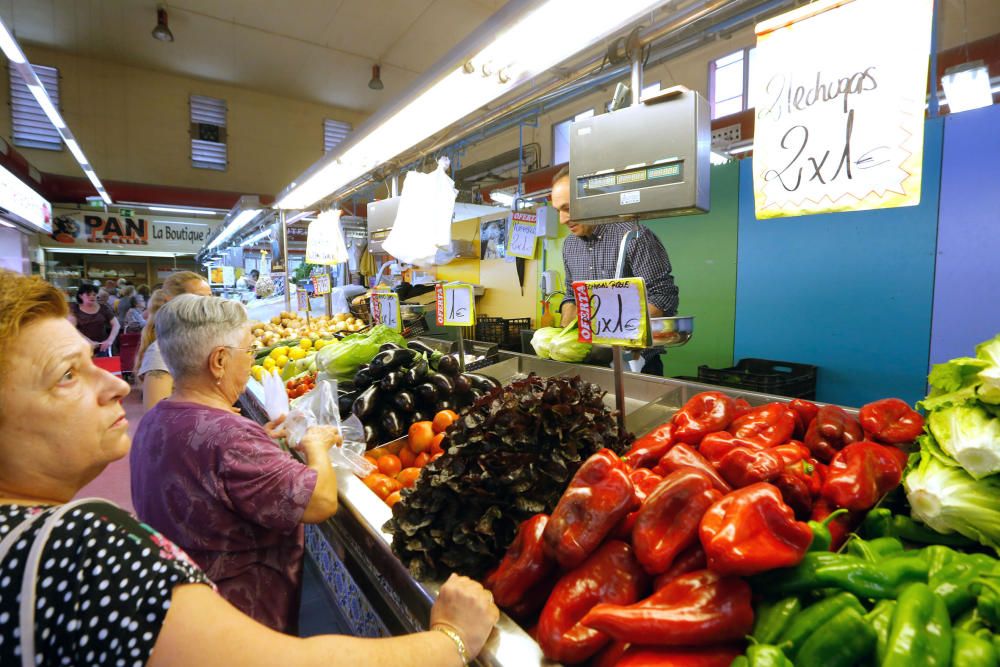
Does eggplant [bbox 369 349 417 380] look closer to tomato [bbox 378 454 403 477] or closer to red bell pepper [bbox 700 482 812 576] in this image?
tomato [bbox 378 454 403 477]

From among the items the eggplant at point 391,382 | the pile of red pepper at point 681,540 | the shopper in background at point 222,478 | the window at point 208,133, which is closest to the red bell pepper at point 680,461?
the pile of red pepper at point 681,540

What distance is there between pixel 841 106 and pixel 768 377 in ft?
8.99

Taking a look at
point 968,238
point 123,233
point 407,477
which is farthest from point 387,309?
point 123,233

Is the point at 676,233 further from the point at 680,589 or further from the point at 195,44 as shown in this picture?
the point at 195,44

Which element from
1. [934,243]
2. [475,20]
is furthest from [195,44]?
[934,243]

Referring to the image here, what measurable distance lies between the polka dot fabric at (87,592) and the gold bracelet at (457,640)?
20.3 inches

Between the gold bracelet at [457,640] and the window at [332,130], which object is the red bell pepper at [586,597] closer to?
the gold bracelet at [457,640]

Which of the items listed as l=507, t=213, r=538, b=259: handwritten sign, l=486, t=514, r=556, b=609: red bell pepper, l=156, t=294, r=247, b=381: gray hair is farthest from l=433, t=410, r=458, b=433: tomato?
l=507, t=213, r=538, b=259: handwritten sign

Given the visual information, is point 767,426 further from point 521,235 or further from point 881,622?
point 521,235

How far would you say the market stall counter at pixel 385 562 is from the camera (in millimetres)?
1079

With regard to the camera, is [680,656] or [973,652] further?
[680,656]

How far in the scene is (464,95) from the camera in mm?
2389

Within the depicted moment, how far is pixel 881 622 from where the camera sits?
31.1 inches

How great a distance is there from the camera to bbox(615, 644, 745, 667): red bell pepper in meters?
0.83
